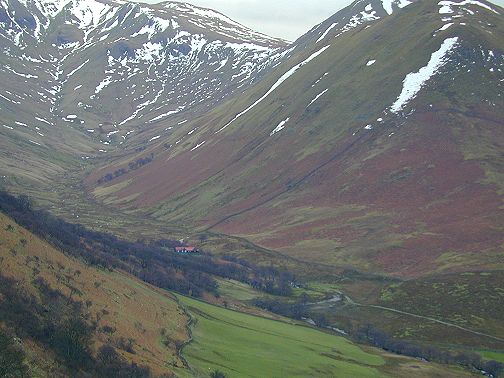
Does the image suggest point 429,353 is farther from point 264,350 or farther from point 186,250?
point 186,250

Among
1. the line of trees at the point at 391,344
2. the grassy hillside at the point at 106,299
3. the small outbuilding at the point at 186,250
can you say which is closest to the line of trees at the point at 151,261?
the small outbuilding at the point at 186,250

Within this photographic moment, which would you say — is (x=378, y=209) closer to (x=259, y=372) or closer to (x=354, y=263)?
(x=354, y=263)

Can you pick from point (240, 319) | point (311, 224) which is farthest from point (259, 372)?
point (311, 224)

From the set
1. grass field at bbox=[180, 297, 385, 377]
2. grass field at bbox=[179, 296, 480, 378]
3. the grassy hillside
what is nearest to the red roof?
grass field at bbox=[179, 296, 480, 378]

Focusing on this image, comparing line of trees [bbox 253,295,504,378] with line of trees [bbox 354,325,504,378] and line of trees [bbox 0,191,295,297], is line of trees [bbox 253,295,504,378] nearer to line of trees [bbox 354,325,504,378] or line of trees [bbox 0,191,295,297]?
line of trees [bbox 354,325,504,378]

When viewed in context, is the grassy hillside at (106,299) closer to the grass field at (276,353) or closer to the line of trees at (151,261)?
the grass field at (276,353)

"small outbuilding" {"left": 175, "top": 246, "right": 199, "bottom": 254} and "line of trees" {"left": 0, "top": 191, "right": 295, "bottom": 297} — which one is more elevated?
"line of trees" {"left": 0, "top": 191, "right": 295, "bottom": 297}
